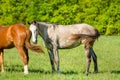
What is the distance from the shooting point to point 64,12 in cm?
4894

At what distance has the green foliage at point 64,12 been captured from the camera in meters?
47.2

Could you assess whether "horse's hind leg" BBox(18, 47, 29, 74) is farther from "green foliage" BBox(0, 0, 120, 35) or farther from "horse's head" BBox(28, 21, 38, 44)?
"green foliage" BBox(0, 0, 120, 35)

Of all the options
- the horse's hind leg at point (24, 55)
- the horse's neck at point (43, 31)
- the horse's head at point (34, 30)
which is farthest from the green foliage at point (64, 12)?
the horse's hind leg at point (24, 55)

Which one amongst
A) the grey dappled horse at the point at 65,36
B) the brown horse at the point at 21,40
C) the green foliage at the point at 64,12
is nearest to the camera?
the brown horse at the point at 21,40

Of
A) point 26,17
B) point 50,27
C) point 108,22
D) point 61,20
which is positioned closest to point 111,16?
point 108,22

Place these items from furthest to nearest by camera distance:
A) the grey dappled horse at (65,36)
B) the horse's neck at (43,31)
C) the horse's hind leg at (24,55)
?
the horse's neck at (43,31) → the grey dappled horse at (65,36) → the horse's hind leg at (24,55)

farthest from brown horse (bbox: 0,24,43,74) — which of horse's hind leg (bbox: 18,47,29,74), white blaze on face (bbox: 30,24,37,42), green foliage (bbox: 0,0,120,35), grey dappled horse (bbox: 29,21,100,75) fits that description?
green foliage (bbox: 0,0,120,35)

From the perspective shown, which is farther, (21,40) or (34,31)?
(34,31)

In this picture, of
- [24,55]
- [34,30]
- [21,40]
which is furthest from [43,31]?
[24,55]

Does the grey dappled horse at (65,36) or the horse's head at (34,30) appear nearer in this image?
the horse's head at (34,30)

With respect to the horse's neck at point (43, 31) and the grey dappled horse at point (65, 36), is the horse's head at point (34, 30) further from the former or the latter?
the horse's neck at point (43, 31)

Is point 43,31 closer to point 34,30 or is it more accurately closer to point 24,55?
point 34,30

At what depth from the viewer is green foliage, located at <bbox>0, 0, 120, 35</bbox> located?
47.2m

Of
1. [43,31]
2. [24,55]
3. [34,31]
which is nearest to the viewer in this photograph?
[24,55]
